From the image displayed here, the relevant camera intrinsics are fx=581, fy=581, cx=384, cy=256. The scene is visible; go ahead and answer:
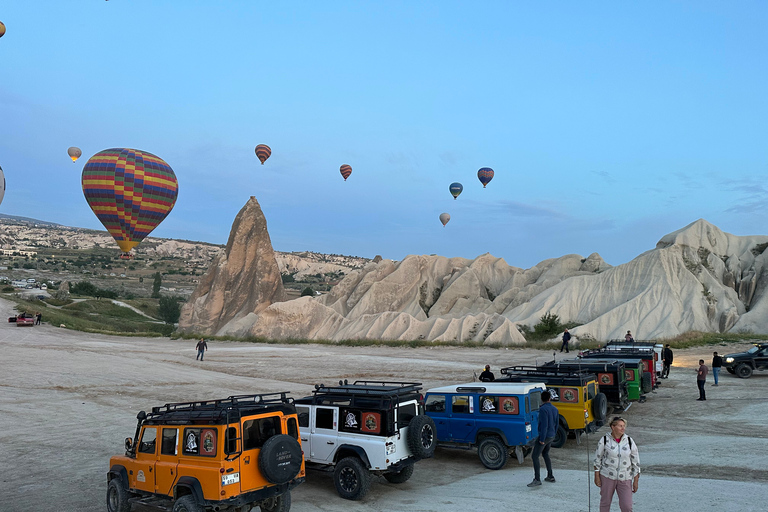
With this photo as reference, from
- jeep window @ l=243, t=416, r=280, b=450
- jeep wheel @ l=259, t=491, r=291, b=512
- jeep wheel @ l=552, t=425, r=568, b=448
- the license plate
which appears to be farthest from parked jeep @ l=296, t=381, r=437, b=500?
jeep wheel @ l=552, t=425, r=568, b=448

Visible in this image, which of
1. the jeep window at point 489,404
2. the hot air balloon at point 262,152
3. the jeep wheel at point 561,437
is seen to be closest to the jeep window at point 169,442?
the jeep window at point 489,404

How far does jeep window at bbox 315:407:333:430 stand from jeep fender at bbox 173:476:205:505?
3300 millimetres

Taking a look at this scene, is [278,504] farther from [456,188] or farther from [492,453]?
[456,188]

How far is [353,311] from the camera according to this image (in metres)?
69.5

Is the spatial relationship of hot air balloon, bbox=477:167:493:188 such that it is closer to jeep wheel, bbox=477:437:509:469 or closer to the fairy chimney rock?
the fairy chimney rock

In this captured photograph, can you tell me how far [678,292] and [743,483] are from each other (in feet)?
167

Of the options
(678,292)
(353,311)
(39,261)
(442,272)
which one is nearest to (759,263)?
(678,292)

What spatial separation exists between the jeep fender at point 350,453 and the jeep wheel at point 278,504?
1.80 m

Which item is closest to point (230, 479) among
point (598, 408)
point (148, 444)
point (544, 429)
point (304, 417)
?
point (148, 444)

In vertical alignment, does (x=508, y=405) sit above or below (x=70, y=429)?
above

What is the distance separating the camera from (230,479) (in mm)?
8625

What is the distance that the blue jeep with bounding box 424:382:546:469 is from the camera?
12.9 meters

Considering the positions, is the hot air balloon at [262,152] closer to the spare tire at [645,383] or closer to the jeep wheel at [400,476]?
the spare tire at [645,383]

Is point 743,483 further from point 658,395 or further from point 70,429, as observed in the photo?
point 70,429
